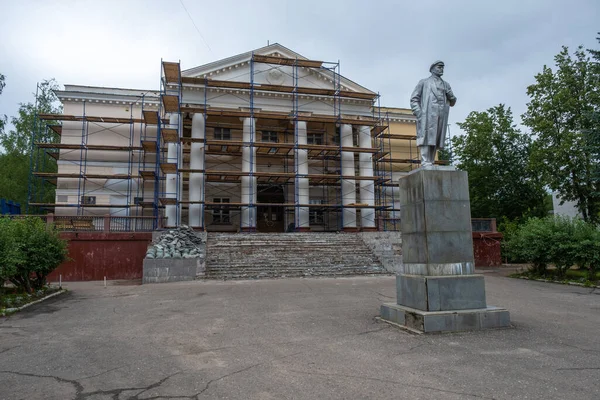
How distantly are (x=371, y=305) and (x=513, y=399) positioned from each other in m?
5.82

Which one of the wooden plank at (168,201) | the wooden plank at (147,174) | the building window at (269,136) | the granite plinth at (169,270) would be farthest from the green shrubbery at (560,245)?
the wooden plank at (147,174)

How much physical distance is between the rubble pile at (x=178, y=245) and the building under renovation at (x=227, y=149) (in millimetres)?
6388

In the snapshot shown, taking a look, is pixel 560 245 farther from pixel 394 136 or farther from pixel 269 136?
pixel 269 136

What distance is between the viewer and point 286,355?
5492 mm

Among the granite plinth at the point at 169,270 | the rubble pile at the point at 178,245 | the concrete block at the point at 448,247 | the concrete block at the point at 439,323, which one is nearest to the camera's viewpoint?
the concrete block at the point at 439,323

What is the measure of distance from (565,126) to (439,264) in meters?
25.7

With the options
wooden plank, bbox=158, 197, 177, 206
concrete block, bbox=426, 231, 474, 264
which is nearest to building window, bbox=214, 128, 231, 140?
wooden plank, bbox=158, 197, 177, 206

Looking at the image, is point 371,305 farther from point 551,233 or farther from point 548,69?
point 548,69

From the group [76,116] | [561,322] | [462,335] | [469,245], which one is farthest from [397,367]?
[76,116]

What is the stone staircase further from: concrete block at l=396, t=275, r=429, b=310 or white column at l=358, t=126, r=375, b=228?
concrete block at l=396, t=275, r=429, b=310

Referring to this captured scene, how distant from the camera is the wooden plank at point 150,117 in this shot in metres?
26.1

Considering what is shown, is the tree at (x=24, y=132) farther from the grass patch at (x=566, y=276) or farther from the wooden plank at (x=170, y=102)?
the grass patch at (x=566, y=276)

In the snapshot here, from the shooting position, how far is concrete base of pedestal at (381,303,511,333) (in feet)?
21.1

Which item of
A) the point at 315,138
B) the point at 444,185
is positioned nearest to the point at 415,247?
the point at 444,185
